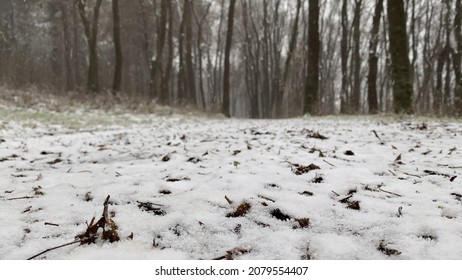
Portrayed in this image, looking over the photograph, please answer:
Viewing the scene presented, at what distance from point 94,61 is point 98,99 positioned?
3349 millimetres

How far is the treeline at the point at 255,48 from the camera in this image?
38.0 feet

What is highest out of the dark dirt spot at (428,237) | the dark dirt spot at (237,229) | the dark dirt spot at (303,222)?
the dark dirt spot at (303,222)

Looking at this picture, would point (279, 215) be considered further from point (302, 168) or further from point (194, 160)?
point (194, 160)

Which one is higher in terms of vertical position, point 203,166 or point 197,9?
point 197,9

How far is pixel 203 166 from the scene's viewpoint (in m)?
3.03

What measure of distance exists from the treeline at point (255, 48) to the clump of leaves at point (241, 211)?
291 inches

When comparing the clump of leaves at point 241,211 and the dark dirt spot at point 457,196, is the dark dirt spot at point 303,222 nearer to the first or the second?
the clump of leaves at point 241,211

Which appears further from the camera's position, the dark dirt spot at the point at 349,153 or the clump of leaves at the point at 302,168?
the dark dirt spot at the point at 349,153

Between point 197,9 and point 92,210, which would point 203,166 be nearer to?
point 92,210

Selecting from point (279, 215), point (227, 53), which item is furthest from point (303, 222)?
point (227, 53)

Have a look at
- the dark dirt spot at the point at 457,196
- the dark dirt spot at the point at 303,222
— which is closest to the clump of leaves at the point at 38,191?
the dark dirt spot at the point at 303,222

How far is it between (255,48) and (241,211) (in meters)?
26.8

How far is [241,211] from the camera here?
1911 mm
